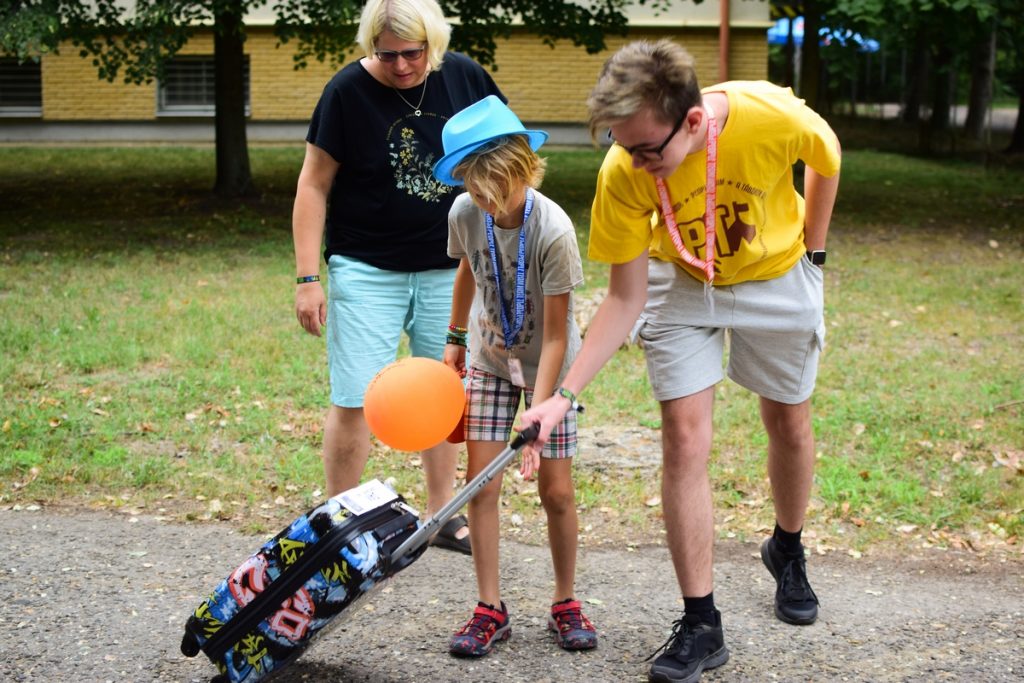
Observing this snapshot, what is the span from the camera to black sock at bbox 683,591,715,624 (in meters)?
3.56

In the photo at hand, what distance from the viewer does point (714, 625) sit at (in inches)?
141

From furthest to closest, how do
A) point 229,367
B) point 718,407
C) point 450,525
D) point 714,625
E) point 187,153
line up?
point 187,153
point 229,367
point 718,407
point 450,525
point 714,625

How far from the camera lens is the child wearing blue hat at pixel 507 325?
335 centimetres

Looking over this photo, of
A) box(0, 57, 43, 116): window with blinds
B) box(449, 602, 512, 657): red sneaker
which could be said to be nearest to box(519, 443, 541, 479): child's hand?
box(449, 602, 512, 657): red sneaker

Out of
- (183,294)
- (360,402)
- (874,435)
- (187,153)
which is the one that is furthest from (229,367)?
(187,153)

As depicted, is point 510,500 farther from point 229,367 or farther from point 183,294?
point 183,294

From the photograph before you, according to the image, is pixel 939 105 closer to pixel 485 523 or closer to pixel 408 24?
pixel 408 24

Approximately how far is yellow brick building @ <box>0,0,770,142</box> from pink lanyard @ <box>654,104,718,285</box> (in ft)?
62.9

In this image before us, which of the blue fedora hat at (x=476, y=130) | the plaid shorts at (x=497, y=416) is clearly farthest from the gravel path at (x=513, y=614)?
the blue fedora hat at (x=476, y=130)

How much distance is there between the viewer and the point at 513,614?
405 centimetres

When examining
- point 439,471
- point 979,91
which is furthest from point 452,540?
point 979,91

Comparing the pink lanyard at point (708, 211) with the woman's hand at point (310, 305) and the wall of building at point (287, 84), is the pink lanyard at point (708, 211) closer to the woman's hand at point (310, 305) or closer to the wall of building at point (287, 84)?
the woman's hand at point (310, 305)

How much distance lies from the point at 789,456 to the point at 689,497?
0.56 metres

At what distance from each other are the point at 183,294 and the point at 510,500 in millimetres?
5128
